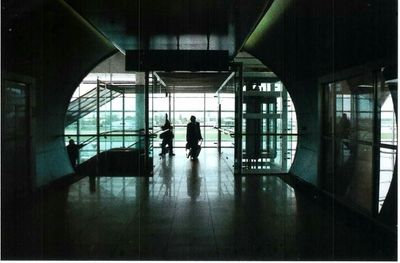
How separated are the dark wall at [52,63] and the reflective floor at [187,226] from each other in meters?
0.65

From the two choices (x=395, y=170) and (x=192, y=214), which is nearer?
(x=395, y=170)

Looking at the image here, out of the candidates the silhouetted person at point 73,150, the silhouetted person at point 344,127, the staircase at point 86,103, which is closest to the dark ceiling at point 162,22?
the staircase at point 86,103

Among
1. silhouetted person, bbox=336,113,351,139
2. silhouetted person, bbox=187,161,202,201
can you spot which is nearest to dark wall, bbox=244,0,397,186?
silhouetted person, bbox=336,113,351,139

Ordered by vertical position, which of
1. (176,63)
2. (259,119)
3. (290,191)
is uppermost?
(176,63)

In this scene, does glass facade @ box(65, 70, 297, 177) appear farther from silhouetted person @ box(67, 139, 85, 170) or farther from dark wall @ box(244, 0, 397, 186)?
dark wall @ box(244, 0, 397, 186)

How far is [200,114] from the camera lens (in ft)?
44.9

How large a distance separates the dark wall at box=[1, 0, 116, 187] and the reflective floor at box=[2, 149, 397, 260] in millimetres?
654

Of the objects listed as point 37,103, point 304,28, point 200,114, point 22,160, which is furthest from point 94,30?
point 200,114

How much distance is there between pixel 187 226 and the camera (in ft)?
16.5

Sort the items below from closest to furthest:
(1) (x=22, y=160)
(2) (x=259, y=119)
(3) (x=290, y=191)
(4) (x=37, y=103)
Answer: (1) (x=22, y=160)
(4) (x=37, y=103)
(3) (x=290, y=191)
(2) (x=259, y=119)

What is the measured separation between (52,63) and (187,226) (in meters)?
4.14

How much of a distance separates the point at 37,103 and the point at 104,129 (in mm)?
1259

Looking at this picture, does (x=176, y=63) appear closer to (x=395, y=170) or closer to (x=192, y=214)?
(x=192, y=214)

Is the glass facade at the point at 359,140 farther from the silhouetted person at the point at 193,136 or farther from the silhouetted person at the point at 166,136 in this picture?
the silhouetted person at the point at 193,136
